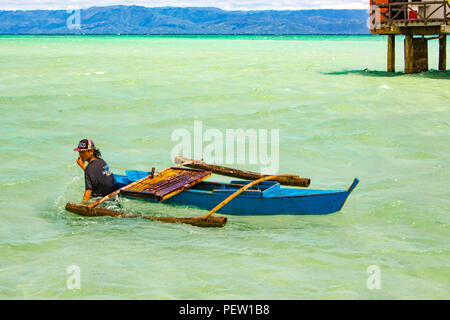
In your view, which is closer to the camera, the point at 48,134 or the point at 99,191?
the point at 99,191

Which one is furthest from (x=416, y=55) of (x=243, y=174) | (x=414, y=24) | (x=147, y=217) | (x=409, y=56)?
(x=147, y=217)

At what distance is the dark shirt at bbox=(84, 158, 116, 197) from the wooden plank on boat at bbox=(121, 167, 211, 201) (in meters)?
0.48

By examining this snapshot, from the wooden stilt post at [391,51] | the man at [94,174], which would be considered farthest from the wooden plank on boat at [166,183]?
the wooden stilt post at [391,51]

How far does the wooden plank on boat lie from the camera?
30.3ft

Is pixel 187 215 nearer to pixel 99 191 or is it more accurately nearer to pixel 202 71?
pixel 99 191

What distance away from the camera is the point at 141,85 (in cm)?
2842

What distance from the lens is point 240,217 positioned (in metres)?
9.35

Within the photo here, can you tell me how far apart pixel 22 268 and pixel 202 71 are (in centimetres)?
3041

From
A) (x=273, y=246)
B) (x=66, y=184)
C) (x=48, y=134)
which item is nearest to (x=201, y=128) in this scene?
(x=48, y=134)

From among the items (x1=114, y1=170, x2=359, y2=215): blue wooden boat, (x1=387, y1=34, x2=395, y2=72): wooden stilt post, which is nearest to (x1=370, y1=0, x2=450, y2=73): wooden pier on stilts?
(x1=387, y1=34, x2=395, y2=72): wooden stilt post

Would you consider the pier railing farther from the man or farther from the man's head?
the man's head

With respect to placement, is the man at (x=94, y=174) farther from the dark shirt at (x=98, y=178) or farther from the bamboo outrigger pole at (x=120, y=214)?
the bamboo outrigger pole at (x=120, y=214)

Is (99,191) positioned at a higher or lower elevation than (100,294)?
higher
